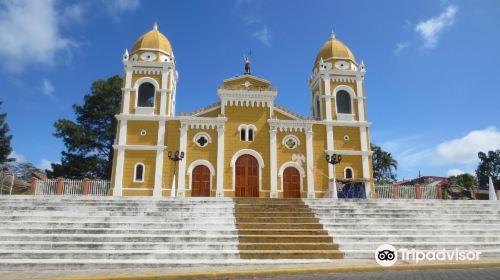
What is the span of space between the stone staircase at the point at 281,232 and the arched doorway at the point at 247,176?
706cm

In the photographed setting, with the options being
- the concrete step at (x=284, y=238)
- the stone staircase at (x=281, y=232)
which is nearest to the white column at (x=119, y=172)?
the stone staircase at (x=281, y=232)

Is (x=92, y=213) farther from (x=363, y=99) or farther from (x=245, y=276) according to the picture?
(x=363, y=99)

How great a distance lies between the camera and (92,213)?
43.4 ft

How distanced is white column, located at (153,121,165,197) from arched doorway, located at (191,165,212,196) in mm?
2033

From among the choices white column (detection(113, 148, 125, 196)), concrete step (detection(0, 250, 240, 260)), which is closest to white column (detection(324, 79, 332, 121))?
white column (detection(113, 148, 125, 196))

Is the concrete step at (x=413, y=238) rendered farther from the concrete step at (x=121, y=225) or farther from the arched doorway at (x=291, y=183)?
the arched doorway at (x=291, y=183)

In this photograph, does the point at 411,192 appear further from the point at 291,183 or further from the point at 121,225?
the point at 121,225

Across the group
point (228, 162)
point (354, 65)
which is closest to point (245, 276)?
point (228, 162)

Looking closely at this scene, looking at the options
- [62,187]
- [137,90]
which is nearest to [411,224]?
[62,187]

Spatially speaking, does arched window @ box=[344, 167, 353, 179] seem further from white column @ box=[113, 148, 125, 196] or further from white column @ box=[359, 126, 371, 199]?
white column @ box=[113, 148, 125, 196]

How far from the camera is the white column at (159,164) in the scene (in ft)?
72.2

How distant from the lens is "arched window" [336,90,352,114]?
2578cm

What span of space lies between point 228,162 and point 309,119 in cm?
644

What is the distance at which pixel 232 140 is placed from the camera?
23641mm
